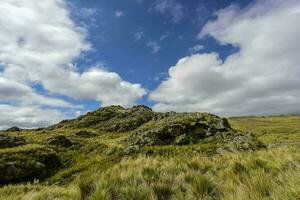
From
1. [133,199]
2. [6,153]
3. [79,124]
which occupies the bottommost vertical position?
[133,199]

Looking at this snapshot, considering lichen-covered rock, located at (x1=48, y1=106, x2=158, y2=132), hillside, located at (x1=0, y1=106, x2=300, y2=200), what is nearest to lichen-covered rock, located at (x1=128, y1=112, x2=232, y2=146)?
hillside, located at (x1=0, y1=106, x2=300, y2=200)

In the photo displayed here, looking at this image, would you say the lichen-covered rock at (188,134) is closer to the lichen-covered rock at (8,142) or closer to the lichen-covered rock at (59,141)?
the lichen-covered rock at (59,141)

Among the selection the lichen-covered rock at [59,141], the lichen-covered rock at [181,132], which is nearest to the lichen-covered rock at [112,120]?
the lichen-covered rock at [59,141]

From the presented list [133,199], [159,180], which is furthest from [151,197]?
[159,180]

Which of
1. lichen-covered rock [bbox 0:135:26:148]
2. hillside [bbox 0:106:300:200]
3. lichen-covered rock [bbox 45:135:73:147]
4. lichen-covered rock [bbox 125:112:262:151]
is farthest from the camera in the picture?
lichen-covered rock [bbox 45:135:73:147]

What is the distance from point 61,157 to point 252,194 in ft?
90.9

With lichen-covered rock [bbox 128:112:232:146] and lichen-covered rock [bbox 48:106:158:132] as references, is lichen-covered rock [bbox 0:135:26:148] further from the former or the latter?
lichen-covered rock [bbox 48:106:158:132]

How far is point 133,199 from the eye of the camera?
690cm

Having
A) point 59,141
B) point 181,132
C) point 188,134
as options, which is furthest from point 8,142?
point 188,134

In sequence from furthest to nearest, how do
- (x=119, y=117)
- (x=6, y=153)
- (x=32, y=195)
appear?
(x=119, y=117) → (x=6, y=153) → (x=32, y=195)

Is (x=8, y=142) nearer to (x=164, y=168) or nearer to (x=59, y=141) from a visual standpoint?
(x=59, y=141)

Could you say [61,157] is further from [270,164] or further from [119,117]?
[119,117]

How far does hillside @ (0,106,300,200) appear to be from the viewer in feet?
22.9

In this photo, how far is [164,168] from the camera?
9.92 meters
